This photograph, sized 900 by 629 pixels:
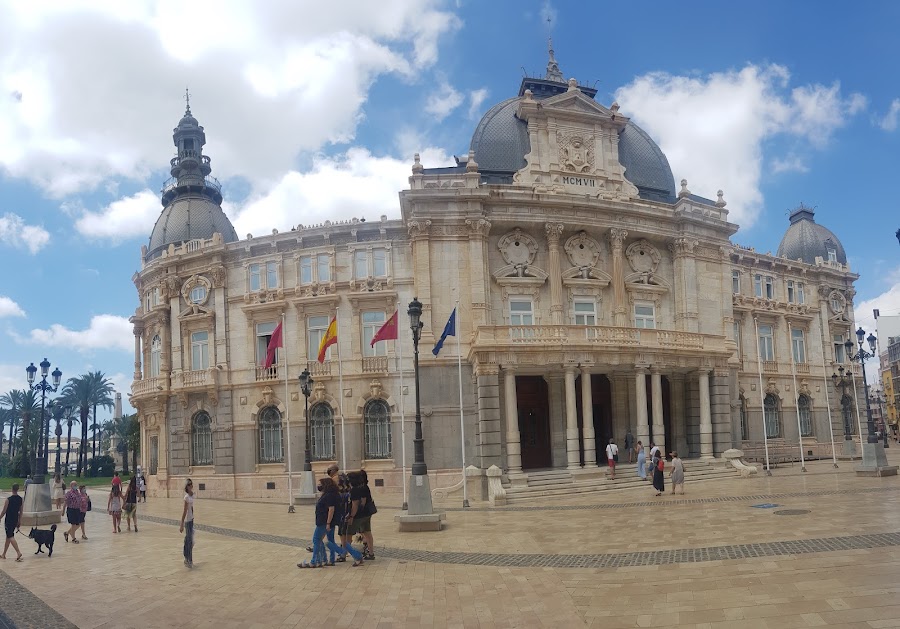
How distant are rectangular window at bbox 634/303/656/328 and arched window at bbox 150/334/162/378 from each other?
29.8m

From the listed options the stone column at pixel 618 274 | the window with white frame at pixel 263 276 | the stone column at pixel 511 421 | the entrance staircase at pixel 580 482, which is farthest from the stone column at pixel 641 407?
the window with white frame at pixel 263 276

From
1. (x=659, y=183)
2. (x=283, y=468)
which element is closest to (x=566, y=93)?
(x=659, y=183)

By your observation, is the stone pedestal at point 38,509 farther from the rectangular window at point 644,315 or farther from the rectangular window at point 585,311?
the rectangular window at point 644,315

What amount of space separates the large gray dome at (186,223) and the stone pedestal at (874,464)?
134 feet

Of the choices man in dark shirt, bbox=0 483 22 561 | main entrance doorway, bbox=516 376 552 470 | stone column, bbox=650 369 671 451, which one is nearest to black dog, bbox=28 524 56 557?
man in dark shirt, bbox=0 483 22 561

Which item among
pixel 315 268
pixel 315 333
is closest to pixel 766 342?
pixel 315 333

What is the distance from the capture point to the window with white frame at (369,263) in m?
40.6

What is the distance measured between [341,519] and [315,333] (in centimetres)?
2508

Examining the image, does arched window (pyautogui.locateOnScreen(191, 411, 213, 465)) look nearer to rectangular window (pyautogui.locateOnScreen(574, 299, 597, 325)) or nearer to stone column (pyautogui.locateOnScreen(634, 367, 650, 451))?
rectangular window (pyautogui.locateOnScreen(574, 299, 597, 325))

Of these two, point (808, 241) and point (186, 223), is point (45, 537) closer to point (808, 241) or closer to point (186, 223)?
point (186, 223)

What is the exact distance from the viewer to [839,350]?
55.8m

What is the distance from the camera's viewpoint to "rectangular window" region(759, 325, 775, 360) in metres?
51.0

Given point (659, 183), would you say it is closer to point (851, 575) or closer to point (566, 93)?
point (566, 93)

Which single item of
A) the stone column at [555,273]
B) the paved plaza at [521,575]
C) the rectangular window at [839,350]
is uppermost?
the stone column at [555,273]
